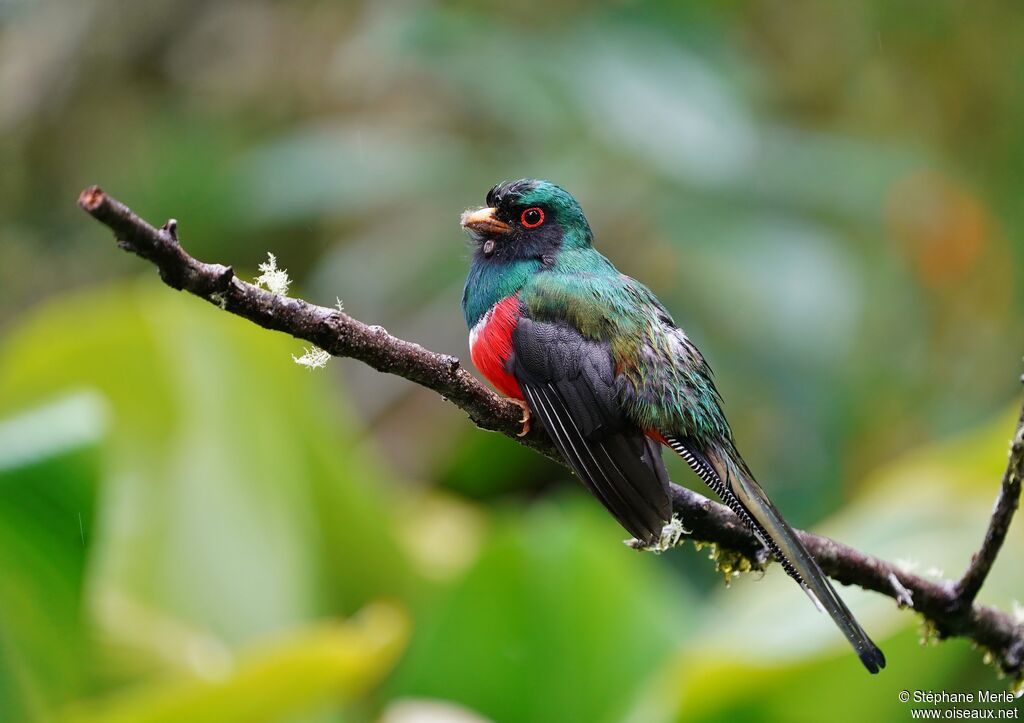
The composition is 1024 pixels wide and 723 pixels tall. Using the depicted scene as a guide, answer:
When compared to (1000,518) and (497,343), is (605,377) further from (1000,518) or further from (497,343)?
(1000,518)

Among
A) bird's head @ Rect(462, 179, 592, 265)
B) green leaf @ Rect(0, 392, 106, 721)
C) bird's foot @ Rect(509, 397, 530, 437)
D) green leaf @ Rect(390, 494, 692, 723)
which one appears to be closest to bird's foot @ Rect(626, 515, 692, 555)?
bird's foot @ Rect(509, 397, 530, 437)

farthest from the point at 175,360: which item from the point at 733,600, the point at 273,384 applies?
the point at 733,600

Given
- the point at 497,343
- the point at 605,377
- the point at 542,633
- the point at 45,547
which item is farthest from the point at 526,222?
the point at 542,633

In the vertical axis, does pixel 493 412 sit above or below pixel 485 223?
below

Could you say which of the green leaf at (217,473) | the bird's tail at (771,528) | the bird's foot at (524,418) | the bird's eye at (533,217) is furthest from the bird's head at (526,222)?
the green leaf at (217,473)

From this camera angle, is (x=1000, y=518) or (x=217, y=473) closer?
(x=1000, y=518)

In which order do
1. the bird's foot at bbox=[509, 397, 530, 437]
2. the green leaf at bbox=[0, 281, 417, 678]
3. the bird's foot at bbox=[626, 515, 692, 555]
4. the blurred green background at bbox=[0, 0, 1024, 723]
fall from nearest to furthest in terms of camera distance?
the bird's foot at bbox=[626, 515, 692, 555] < the bird's foot at bbox=[509, 397, 530, 437] < the blurred green background at bbox=[0, 0, 1024, 723] < the green leaf at bbox=[0, 281, 417, 678]

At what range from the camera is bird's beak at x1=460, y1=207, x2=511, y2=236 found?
3025mm

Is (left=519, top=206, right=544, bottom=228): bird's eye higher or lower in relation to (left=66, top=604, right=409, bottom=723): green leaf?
higher

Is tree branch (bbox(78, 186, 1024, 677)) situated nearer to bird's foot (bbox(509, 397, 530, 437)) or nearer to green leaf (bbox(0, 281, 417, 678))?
bird's foot (bbox(509, 397, 530, 437))

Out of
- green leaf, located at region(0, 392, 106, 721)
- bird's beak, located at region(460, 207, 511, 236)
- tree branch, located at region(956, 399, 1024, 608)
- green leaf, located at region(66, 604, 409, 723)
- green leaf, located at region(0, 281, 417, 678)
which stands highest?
green leaf, located at region(0, 281, 417, 678)

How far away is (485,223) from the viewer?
3.03m

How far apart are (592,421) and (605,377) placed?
0.12m

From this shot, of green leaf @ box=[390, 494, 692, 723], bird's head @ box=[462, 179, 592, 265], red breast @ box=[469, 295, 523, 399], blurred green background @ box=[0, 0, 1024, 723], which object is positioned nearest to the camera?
red breast @ box=[469, 295, 523, 399]
